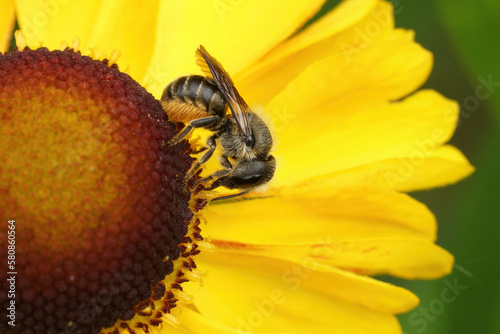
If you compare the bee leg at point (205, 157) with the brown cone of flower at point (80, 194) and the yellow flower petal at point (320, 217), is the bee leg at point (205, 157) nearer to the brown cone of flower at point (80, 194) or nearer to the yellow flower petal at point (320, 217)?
the brown cone of flower at point (80, 194)

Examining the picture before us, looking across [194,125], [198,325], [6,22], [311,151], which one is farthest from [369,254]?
[6,22]

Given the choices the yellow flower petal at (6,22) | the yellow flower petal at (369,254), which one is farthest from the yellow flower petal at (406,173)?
the yellow flower petal at (6,22)

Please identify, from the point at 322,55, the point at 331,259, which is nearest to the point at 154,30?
the point at 322,55

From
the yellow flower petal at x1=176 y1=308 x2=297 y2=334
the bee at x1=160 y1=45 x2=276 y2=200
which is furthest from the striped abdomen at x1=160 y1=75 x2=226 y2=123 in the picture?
the yellow flower petal at x1=176 y1=308 x2=297 y2=334

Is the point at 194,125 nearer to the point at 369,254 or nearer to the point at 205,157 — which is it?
the point at 205,157

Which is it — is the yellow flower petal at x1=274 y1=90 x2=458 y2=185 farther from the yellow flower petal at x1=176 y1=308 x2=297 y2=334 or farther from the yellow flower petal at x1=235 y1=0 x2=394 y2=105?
the yellow flower petal at x1=176 y1=308 x2=297 y2=334

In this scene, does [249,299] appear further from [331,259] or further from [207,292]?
[331,259]

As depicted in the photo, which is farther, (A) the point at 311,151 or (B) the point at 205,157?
(A) the point at 311,151
